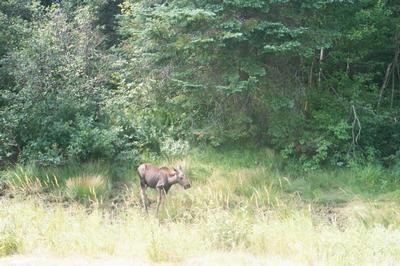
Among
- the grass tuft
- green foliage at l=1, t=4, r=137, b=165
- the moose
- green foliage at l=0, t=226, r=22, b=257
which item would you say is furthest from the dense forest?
green foliage at l=0, t=226, r=22, b=257

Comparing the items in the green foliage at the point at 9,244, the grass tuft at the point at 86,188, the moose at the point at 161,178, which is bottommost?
the grass tuft at the point at 86,188

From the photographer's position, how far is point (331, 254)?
18.3 feet

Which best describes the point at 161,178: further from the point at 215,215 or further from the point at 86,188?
the point at 215,215

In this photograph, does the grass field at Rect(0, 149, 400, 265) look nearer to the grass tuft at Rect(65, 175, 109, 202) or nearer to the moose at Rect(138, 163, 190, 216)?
the grass tuft at Rect(65, 175, 109, 202)

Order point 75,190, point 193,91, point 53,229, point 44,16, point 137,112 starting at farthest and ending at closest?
point 44,16 → point 137,112 → point 193,91 → point 75,190 → point 53,229

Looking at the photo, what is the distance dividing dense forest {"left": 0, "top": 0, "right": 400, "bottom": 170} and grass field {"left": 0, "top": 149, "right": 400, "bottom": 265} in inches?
20.7

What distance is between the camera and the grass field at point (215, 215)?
19.1ft

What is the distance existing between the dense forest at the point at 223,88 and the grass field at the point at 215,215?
53 centimetres

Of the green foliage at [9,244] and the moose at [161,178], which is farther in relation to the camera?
the moose at [161,178]

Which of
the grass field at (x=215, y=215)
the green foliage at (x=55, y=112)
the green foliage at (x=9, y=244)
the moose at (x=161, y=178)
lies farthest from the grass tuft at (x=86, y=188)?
the green foliage at (x=9, y=244)

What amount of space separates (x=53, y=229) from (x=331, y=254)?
138 inches

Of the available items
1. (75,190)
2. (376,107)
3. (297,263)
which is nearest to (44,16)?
(75,190)

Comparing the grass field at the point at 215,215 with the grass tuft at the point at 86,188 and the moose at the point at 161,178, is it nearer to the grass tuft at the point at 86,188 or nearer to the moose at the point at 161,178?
the grass tuft at the point at 86,188

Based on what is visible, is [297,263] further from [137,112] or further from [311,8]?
[137,112]
